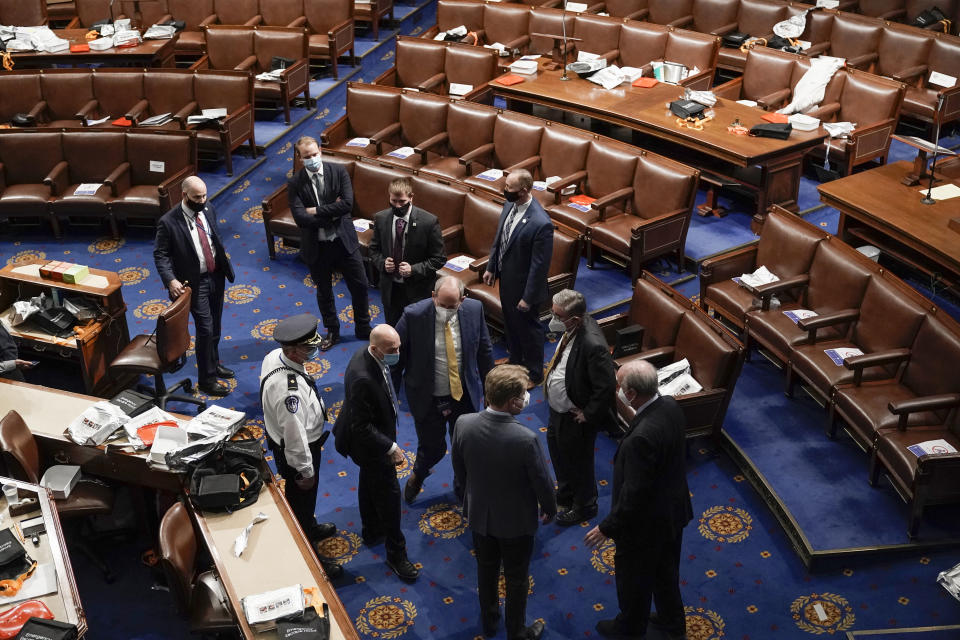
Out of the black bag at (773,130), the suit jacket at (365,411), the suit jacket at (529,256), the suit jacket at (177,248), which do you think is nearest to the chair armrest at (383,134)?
the suit jacket at (177,248)

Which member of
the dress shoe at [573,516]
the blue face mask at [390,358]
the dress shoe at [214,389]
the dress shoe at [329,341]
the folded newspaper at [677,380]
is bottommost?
the dress shoe at [214,389]

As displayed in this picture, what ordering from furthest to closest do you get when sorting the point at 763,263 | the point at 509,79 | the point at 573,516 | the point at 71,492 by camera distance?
the point at 509,79 < the point at 763,263 < the point at 573,516 < the point at 71,492

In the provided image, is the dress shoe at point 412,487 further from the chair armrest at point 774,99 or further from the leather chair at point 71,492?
the chair armrest at point 774,99

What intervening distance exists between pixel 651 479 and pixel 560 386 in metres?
1.04

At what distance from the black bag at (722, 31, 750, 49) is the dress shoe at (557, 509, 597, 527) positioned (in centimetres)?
718

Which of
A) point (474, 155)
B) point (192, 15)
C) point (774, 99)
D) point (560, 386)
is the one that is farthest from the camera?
point (192, 15)

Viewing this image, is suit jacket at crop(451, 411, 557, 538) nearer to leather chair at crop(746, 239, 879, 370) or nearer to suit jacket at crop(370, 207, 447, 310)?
suit jacket at crop(370, 207, 447, 310)

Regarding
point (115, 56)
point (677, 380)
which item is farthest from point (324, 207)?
point (115, 56)

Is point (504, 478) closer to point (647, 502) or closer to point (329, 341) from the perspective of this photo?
point (647, 502)

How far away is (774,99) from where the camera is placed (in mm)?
9211

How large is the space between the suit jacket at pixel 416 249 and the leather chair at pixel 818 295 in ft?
7.27

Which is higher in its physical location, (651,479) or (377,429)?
(651,479)

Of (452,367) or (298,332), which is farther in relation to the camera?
(452,367)

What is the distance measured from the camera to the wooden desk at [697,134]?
26.4 feet
